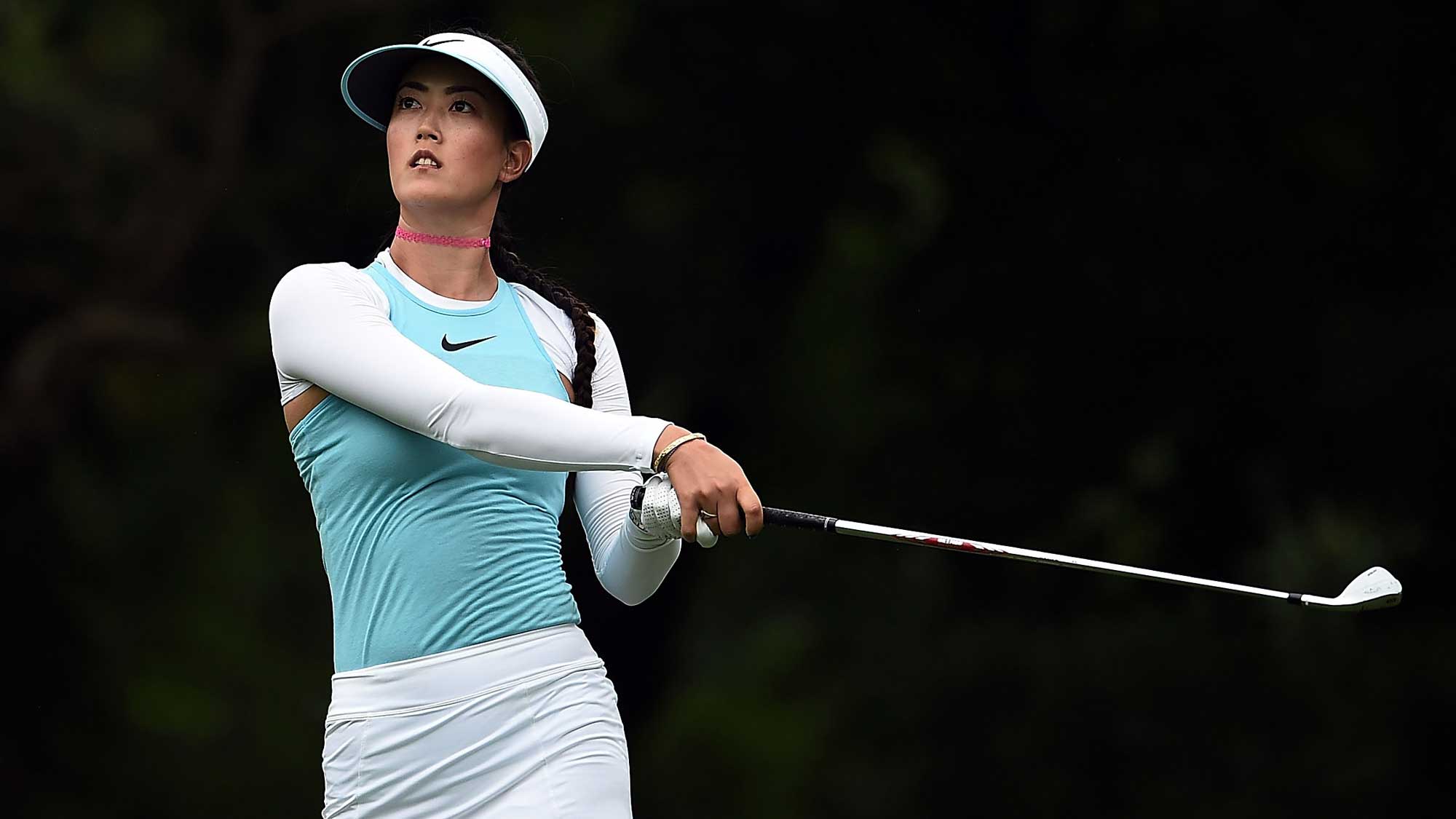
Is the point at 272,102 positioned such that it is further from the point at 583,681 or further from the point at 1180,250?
the point at 583,681

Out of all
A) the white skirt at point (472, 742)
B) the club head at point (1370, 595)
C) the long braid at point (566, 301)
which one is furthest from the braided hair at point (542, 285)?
the club head at point (1370, 595)

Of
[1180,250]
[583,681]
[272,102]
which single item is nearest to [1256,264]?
[1180,250]

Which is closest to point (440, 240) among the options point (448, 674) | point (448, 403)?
point (448, 403)

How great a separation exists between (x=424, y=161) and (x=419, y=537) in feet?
1.65

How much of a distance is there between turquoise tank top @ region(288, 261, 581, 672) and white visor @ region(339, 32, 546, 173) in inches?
12.7

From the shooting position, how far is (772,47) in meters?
6.12

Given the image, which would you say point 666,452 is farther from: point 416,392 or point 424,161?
point 424,161

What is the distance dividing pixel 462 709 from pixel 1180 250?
4.07 m

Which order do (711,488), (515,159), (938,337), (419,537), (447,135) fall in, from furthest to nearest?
(938,337)
(515,159)
(447,135)
(419,537)
(711,488)

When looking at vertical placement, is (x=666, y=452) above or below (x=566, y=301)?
below

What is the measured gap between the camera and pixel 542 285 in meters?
2.79

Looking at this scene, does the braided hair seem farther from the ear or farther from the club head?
the club head

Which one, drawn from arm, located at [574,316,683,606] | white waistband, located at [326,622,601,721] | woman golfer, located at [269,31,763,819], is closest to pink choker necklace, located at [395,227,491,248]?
woman golfer, located at [269,31,763,819]

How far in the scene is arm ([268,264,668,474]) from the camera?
2.30 meters
